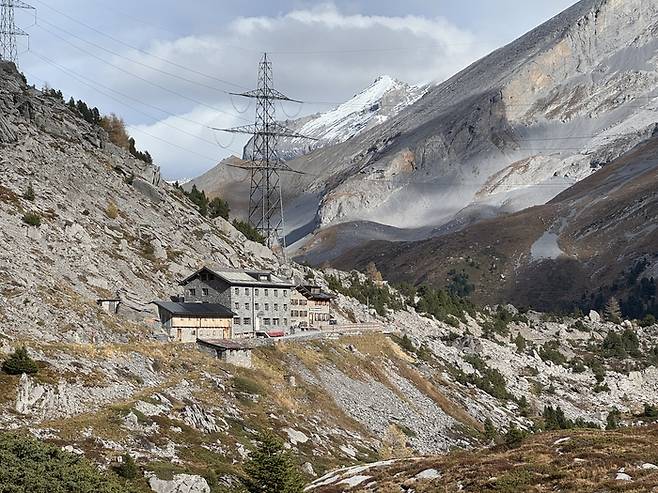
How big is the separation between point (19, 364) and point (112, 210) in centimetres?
5944

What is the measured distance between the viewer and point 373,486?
139 feet

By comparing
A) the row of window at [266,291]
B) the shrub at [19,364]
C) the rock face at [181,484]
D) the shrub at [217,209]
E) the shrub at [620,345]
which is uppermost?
the shrub at [217,209]

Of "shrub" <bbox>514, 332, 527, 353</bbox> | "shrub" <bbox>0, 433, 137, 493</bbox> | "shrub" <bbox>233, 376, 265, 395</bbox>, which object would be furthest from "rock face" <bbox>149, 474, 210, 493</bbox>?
"shrub" <bbox>514, 332, 527, 353</bbox>

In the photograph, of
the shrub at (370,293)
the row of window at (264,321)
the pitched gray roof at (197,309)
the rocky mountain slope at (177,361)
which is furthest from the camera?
the shrub at (370,293)

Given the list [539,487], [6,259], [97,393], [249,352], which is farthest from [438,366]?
[539,487]

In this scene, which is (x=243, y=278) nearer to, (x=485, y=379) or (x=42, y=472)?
(x=485, y=379)

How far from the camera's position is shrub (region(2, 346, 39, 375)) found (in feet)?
159

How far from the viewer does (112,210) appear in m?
106

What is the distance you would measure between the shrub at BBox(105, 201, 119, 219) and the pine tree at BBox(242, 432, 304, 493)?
70.3 m

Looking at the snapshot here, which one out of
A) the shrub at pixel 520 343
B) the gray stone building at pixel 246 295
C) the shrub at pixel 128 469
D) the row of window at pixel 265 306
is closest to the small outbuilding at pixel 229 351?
the gray stone building at pixel 246 295

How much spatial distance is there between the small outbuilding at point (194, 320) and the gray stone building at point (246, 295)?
5.43ft

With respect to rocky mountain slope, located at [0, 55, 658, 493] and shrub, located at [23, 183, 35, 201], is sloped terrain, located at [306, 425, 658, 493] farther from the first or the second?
shrub, located at [23, 183, 35, 201]

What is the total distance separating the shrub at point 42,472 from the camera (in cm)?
3083

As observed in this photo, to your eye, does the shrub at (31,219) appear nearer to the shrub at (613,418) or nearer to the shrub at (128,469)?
the shrub at (128,469)
